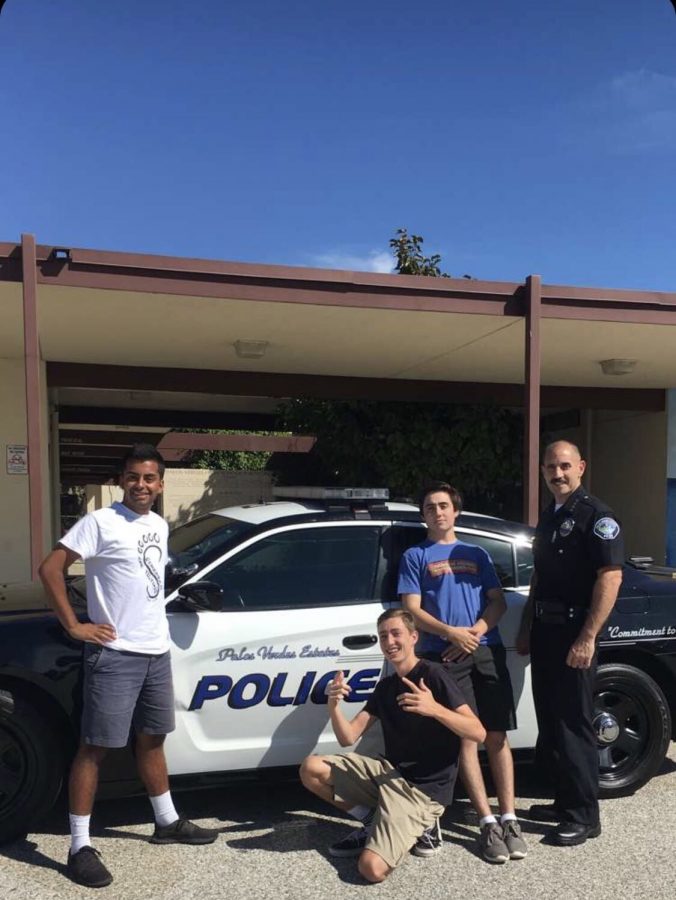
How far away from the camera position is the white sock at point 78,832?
10.1ft

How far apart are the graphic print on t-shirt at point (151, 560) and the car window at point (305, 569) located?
38 cm

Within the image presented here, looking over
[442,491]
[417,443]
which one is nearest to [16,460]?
[417,443]

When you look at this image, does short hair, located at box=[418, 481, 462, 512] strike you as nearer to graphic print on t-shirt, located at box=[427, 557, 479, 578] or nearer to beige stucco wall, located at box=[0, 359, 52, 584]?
graphic print on t-shirt, located at box=[427, 557, 479, 578]

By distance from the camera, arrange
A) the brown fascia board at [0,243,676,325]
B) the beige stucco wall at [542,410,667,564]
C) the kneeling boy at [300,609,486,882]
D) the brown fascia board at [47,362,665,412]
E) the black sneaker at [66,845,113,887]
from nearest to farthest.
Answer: the black sneaker at [66,845,113,887], the kneeling boy at [300,609,486,882], the brown fascia board at [0,243,676,325], the brown fascia board at [47,362,665,412], the beige stucco wall at [542,410,667,564]

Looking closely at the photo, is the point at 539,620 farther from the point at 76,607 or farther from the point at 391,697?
the point at 76,607

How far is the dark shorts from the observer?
3477 millimetres

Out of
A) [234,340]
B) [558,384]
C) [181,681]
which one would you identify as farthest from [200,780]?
[558,384]

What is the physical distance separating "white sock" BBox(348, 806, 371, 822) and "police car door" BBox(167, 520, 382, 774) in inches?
11.8

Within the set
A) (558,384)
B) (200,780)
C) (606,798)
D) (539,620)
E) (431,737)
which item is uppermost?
(558,384)

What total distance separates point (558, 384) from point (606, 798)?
799 centimetres

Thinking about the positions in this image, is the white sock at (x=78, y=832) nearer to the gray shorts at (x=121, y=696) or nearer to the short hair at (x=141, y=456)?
the gray shorts at (x=121, y=696)

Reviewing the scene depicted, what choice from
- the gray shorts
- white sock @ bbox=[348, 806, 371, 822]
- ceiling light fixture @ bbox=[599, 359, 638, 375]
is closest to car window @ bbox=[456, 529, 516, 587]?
white sock @ bbox=[348, 806, 371, 822]

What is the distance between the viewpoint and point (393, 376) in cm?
1044

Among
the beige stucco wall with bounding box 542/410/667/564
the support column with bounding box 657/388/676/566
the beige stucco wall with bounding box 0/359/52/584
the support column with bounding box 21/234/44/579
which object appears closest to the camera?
the support column with bounding box 21/234/44/579
